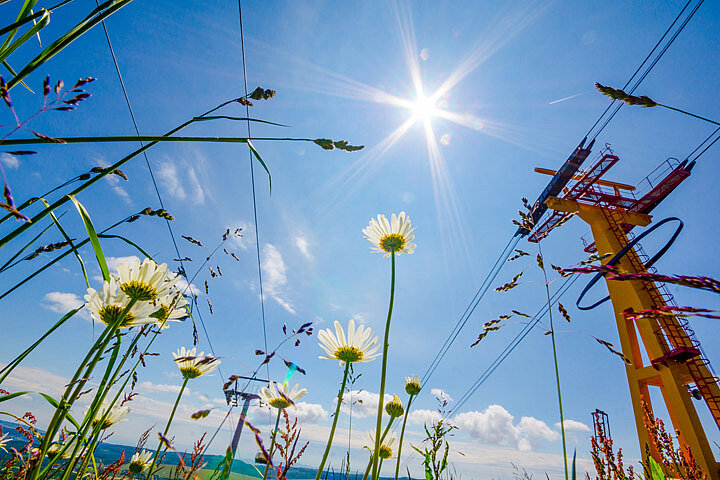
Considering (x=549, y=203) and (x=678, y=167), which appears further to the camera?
(x=549, y=203)

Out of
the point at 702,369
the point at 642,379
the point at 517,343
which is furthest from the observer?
the point at 517,343

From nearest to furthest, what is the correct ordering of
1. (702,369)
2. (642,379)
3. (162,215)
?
(162,215)
(702,369)
(642,379)

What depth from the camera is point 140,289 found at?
1.00 meters

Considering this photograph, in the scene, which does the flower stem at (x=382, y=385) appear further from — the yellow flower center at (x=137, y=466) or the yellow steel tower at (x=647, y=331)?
the yellow steel tower at (x=647, y=331)

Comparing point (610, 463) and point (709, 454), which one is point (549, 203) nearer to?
point (709, 454)

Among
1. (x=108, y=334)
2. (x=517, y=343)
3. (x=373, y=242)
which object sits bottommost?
(x=108, y=334)

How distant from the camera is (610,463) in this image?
1.07 m

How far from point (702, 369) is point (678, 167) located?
5.09 m

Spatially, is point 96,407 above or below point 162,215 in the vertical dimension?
below

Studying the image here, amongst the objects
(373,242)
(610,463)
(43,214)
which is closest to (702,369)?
(610,463)

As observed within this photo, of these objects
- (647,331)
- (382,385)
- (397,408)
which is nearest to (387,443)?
(397,408)

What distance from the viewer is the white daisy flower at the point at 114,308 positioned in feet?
→ 2.93

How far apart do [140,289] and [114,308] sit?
0.09 meters

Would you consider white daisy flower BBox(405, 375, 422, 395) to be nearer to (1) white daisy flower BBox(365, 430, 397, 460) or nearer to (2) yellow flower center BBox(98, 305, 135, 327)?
(1) white daisy flower BBox(365, 430, 397, 460)
